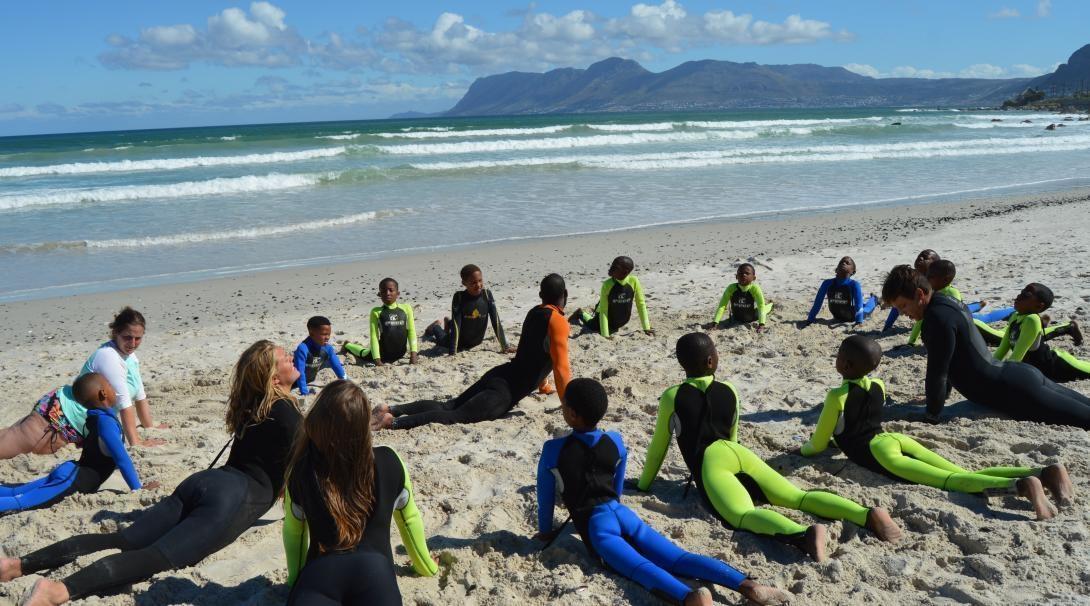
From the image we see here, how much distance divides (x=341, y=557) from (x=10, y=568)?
1816mm

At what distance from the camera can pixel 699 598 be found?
3.44 m

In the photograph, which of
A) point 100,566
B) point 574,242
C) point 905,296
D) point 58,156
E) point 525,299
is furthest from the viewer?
point 58,156

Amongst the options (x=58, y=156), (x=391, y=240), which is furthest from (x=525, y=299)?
(x=58, y=156)

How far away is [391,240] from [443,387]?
8436 mm

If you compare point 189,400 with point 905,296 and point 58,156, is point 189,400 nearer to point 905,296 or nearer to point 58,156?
point 905,296

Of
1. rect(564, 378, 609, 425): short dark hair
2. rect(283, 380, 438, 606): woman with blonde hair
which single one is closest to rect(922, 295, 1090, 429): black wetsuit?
rect(564, 378, 609, 425): short dark hair

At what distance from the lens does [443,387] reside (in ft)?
24.1

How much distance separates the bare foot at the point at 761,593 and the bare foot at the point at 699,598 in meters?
0.19

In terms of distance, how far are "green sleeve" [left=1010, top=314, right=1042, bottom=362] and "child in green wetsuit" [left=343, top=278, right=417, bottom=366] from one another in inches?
208

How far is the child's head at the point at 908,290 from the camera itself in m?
5.68

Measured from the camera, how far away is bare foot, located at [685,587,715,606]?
11.3 feet

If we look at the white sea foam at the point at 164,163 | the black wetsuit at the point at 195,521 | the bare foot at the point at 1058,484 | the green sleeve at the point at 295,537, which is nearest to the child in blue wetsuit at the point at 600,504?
the green sleeve at the point at 295,537

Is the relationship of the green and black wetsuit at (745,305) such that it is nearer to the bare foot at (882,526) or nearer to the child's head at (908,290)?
the child's head at (908,290)

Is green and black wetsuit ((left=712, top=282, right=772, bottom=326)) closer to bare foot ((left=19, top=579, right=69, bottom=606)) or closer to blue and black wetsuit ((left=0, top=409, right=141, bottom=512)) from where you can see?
blue and black wetsuit ((left=0, top=409, right=141, bottom=512))
